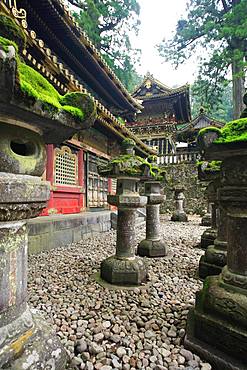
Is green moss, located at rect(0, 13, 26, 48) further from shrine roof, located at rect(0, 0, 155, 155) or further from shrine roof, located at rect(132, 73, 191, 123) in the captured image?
shrine roof, located at rect(132, 73, 191, 123)

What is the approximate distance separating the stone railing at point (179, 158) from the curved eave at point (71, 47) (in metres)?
7.88

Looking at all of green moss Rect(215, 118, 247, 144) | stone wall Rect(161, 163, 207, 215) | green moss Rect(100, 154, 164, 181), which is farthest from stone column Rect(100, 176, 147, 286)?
stone wall Rect(161, 163, 207, 215)

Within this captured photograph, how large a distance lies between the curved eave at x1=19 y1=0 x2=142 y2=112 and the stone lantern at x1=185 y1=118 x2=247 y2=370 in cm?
579

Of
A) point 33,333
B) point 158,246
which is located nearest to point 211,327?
point 33,333

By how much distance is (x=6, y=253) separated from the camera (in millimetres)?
1381

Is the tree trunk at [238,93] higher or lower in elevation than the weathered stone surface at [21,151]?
higher

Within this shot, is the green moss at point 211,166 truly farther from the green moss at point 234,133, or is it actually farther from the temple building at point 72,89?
the temple building at point 72,89

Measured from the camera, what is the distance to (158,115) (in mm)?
18688

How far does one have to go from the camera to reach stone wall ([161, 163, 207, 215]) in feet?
51.1

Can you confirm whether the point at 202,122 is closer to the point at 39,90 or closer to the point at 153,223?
the point at 153,223

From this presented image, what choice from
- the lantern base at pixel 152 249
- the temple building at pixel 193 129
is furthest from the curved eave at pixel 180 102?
the lantern base at pixel 152 249

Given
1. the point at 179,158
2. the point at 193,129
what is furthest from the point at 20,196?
the point at 193,129

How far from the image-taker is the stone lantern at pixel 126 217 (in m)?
3.13

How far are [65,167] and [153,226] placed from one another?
162 inches
